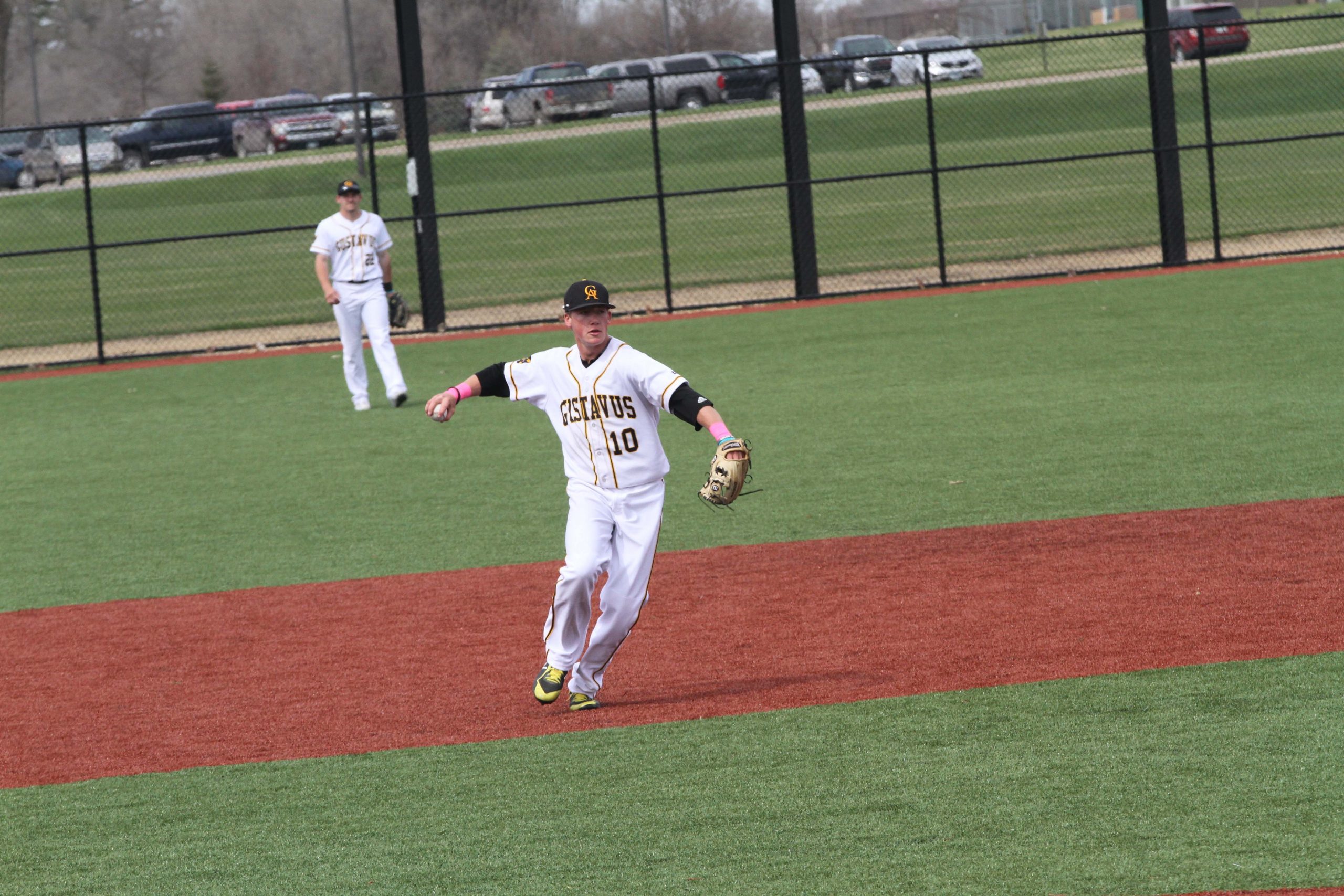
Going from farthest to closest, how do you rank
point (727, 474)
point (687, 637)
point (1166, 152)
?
point (1166, 152)
point (687, 637)
point (727, 474)

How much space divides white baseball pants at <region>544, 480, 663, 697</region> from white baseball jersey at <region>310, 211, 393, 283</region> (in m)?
9.29

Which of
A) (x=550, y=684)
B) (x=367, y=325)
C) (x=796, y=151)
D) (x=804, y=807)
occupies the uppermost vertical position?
(x=796, y=151)

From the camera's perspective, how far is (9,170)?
120 ft

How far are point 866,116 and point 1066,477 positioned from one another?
33007 mm

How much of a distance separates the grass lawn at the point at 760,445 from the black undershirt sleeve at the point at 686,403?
342cm

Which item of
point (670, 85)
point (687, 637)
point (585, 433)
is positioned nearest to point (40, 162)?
point (670, 85)

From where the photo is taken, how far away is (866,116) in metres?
42.4

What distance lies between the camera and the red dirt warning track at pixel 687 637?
6.70 meters

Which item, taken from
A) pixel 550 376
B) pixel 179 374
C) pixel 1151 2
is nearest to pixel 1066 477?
pixel 550 376

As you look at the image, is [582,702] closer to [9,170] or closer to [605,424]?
[605,424]

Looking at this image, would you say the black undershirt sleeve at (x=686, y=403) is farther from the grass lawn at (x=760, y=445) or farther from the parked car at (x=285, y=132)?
the parked car at (x=285, y=132)

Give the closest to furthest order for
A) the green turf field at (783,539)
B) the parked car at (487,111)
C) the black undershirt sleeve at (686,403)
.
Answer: the green turf field at (783,539), the black undershirt sleeve at (686,403), the parked car at (487,111)

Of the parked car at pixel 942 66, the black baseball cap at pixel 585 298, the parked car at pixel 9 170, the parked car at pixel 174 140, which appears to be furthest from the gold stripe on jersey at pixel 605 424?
the parked car at pixel 9 170

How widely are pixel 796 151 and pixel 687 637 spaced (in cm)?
1639
